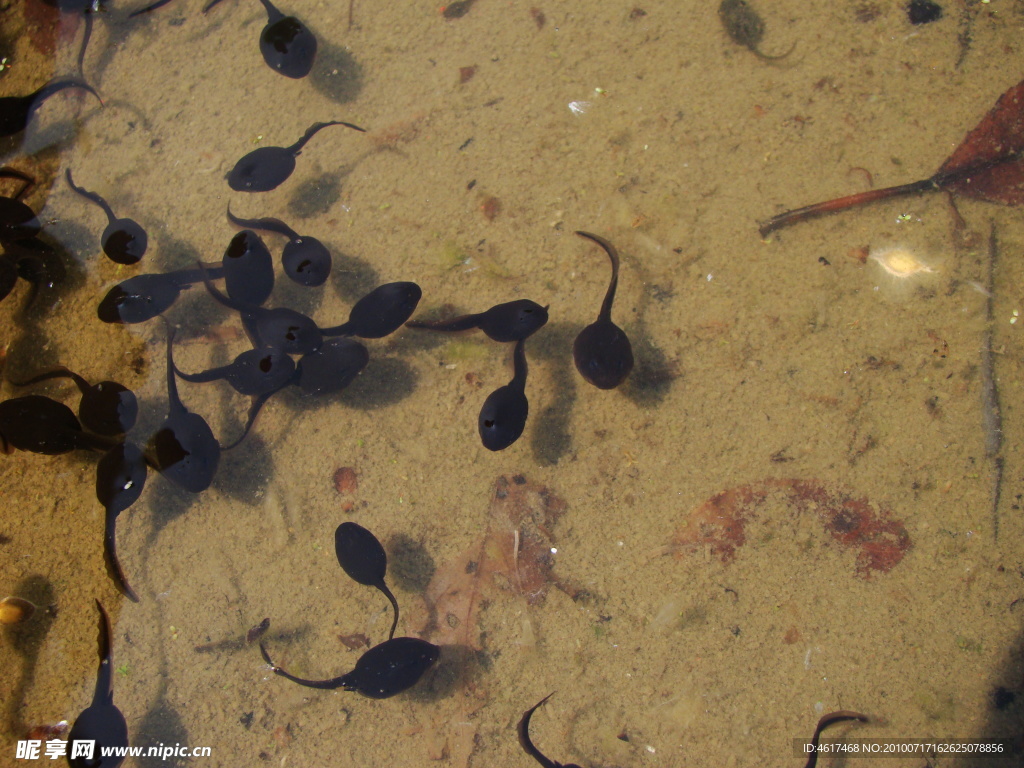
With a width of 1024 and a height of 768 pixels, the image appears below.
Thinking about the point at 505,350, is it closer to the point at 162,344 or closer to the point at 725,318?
the point at 725,318

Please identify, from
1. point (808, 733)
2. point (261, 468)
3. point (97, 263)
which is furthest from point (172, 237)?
point (808, 733)

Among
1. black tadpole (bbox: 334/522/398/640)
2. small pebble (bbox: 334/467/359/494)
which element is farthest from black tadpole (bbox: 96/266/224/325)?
black tadpole (bbox: 334/522/398/640)

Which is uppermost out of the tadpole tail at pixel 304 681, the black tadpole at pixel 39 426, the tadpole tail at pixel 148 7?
the tadpole tail at pixel 148 7

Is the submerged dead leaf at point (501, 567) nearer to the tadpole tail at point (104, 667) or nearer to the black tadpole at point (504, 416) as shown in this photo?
the black tadpole at point (504, 416)

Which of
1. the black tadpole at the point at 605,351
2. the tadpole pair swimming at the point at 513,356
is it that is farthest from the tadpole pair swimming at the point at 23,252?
the black tadpole at the point at 605,351

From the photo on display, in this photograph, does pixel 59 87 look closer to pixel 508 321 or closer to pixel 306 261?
pixel 306 261
